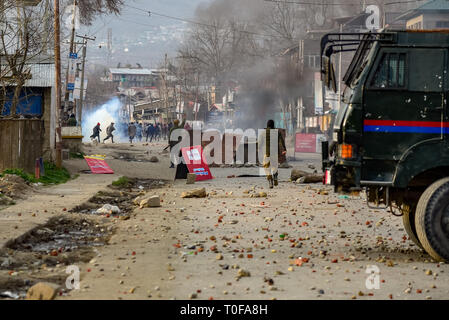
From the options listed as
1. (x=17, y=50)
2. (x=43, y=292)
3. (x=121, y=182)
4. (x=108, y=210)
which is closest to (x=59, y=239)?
(x=108, y=210)

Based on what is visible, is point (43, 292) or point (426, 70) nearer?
point (43, 292)

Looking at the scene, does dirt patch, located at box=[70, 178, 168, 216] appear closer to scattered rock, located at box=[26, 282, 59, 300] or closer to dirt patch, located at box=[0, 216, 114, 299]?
dirt patch, located at box=[0, 216, 114, 299]

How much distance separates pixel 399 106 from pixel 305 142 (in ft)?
99.0

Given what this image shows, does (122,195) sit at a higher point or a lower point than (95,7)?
lower

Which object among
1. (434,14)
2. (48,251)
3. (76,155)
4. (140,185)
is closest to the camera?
(48,251)

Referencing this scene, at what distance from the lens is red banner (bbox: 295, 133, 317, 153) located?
1576 inches

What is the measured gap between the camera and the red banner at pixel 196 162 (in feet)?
78.5

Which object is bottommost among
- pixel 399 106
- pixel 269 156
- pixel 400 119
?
pixel 269 156

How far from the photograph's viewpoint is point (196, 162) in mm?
24328

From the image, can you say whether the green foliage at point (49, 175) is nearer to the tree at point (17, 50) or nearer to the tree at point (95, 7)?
the tree at point (17, 50)

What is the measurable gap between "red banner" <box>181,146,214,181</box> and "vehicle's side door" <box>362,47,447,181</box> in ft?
45.7

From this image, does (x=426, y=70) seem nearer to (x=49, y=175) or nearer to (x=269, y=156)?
(x=269, y=156)

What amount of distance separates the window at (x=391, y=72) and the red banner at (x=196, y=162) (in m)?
13.9

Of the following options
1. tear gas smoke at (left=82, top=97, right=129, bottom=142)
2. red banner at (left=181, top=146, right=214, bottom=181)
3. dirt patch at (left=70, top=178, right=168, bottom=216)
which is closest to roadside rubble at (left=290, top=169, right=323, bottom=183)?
red banner at (left=181, top=146, right=214, bottom=181)
